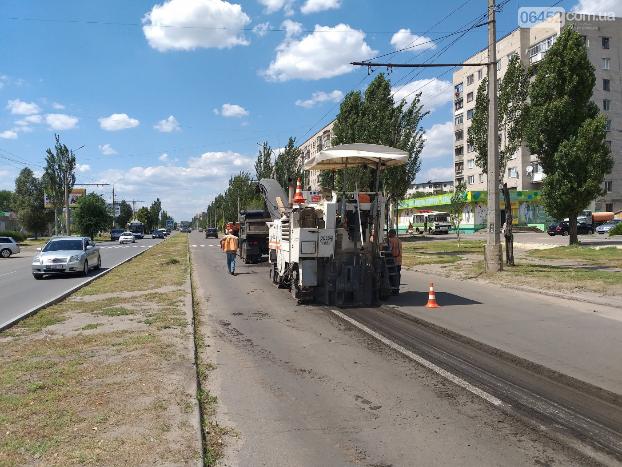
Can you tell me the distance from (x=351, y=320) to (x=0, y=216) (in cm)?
10653

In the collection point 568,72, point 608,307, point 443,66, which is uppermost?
point 568,72

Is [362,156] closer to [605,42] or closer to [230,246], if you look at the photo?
[230,246]

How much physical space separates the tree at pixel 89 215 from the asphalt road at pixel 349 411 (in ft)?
243

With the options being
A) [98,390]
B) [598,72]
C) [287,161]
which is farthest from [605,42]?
[98,390]

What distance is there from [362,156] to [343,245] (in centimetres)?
218

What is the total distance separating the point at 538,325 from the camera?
9.55 meters

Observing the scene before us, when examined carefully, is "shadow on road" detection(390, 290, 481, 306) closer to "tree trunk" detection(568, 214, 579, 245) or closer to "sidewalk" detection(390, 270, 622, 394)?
"sidewalk" detection(390, 270, 622, 394)

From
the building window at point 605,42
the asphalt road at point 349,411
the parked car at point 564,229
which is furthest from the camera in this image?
the building window at point 605,42

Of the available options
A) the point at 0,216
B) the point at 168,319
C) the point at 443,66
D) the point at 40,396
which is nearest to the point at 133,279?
the point at 168,319

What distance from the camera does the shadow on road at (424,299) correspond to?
12398 millimetres

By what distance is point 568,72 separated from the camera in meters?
28.5

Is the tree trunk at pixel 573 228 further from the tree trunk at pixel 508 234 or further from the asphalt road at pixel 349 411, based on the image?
the asphalt road at pixel 349 411

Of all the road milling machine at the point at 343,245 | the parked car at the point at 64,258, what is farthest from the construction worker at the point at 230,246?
the road milling machine at the point at 343,245

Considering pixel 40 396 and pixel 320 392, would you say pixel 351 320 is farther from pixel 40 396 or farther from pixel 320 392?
pixel 40 396
